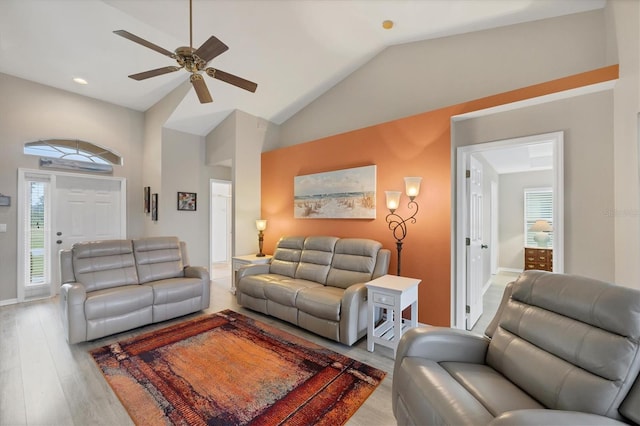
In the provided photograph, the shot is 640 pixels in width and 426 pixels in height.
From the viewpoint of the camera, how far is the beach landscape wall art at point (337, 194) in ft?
12.4

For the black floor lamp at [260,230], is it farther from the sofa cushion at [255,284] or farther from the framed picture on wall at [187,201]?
the framed picture on wall at [187,201]

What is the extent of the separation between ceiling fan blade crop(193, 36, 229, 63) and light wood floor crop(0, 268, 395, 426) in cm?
273

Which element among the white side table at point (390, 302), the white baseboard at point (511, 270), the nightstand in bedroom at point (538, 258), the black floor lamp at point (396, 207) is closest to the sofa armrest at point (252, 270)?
the white side table at point (390, 302)

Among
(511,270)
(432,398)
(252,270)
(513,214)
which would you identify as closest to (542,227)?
(513,214)

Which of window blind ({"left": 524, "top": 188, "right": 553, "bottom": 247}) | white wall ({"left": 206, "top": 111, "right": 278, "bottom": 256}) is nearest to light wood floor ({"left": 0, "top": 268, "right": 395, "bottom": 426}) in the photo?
white wall ({"left": 206, "top": 111, "right": 278, "bottom": 256})

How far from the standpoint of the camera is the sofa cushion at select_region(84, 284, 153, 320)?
284 cm

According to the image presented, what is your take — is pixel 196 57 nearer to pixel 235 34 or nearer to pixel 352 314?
pixel 235 34

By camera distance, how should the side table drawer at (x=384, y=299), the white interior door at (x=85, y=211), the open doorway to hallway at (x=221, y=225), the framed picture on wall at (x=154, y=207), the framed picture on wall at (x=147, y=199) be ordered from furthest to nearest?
1. the open doorway to hallway at (x=221, y=225)
2. the framed picture on wall at (x=147, y=199)
3. the framed picture on wall at (x=154, y=207)
4. the white interior door at (x=85, y=211)
5. the side table drawer at (x=384, y=299)

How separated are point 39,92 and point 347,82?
494cm

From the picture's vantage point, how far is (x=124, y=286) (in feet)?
10.9

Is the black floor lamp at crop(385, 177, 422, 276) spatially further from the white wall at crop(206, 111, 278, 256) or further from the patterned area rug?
the white wall at crop(206, 111, 278, 256)

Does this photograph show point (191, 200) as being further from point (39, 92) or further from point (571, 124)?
point (571, 124)

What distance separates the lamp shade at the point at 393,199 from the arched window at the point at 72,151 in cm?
510

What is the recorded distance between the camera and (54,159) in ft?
14.9
